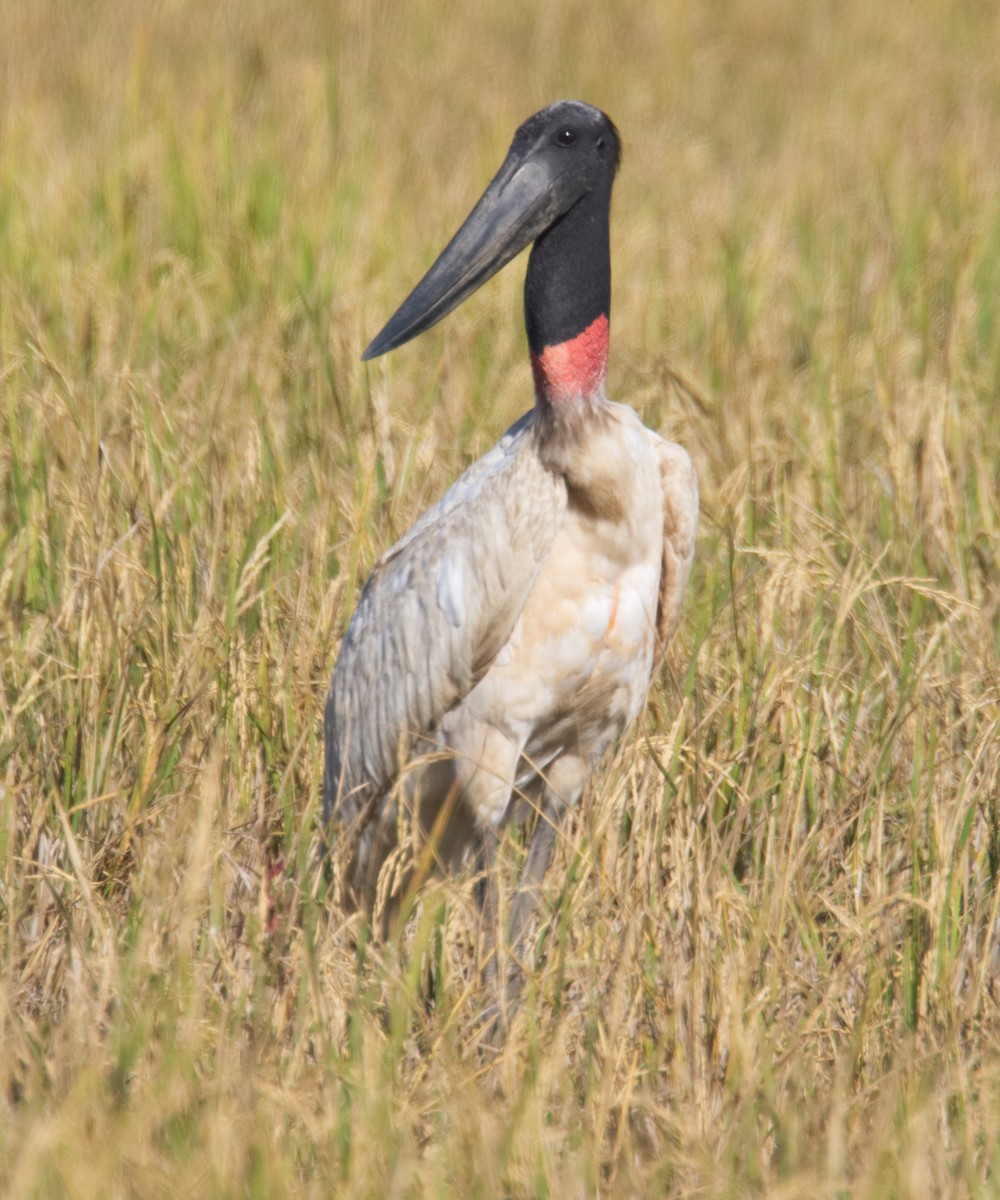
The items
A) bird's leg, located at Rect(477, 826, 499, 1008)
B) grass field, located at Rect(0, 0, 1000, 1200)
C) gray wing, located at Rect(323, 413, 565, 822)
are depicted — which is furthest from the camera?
gray wing, located at Rect(323, 413, 565, 822)

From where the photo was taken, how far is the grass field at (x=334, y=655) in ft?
7.18

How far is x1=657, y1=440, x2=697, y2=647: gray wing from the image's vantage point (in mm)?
3076

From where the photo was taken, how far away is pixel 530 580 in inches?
116

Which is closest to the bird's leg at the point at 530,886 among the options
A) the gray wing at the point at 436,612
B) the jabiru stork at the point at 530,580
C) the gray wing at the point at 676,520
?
the jabiru stork at the point at 530,580

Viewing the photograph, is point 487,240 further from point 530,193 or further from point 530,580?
point 530,580

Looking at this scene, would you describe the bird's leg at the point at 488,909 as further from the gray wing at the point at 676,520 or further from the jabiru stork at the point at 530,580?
the gray wing at the point at 676,520

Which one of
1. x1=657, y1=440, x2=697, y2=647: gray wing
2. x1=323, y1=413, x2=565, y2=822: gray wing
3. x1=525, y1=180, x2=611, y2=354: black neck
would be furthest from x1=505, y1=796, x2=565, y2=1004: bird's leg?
x1=525, y1=180, x2=611, y2=354: black neck

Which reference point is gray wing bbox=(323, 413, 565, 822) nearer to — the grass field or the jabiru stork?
the jabiru stork

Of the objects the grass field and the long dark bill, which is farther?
→ the long dark bill

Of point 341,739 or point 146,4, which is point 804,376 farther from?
point 146,4

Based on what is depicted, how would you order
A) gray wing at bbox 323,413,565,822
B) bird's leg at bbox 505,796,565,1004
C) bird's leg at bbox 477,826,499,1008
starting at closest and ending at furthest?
bird's leg at bbox 477,826,499,1008 → bird's leg at bbox 505,796,565,1004 → gray wing at bbox 323,413,565,822

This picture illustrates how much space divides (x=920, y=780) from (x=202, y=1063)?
49.6 inches

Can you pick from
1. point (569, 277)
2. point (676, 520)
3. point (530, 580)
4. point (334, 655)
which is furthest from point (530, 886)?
Answer: point (569, 277)

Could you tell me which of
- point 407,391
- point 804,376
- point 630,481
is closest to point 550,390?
point 630,481
